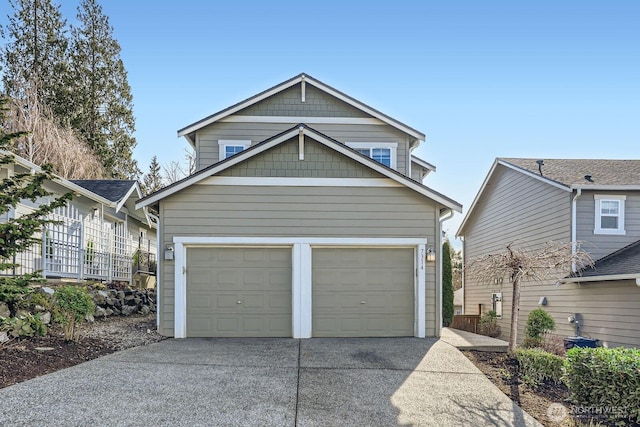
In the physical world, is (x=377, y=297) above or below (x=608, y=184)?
below

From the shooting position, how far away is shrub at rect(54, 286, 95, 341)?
27.6 ft

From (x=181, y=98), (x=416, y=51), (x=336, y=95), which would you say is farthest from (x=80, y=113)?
(x=416, y=51)

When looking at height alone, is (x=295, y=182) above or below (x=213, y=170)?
below

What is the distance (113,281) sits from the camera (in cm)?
1497

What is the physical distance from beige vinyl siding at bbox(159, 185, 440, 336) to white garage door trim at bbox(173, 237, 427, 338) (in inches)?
4.6

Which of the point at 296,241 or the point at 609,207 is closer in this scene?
the point at 296,241

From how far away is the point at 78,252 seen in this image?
41.7 feet

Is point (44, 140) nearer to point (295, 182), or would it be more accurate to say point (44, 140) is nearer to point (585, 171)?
point (295, 182)

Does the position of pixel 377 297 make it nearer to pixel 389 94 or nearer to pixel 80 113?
pixel 389 94

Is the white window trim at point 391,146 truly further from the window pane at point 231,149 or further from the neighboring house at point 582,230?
the neighboring house at point 582,230

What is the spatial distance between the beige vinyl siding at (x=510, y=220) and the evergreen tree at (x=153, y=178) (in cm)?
2601

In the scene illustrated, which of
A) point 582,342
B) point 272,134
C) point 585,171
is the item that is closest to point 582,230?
point 585,171

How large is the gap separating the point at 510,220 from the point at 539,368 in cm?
1039

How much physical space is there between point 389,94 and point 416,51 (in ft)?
5.04
